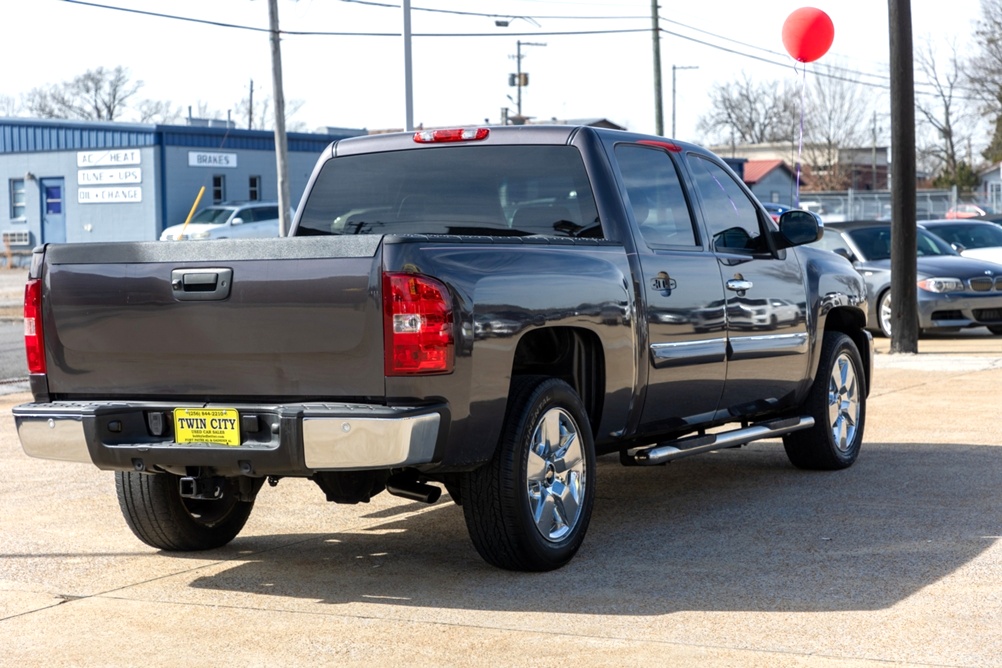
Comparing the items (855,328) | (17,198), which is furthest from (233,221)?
(855,328)

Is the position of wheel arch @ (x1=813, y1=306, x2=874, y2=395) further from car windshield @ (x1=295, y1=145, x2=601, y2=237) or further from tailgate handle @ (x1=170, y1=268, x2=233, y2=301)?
tailgate handle @ (x1=170, y1=268, x2=233, y2=301)

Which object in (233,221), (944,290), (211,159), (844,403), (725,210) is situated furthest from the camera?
(211,159)

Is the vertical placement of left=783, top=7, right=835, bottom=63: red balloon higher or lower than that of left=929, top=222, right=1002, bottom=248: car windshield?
higher

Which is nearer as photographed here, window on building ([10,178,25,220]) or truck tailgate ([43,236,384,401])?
truck tailgate ([43,236,384,401])

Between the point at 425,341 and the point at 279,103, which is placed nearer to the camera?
the point at 425,341

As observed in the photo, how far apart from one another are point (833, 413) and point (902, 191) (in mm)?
8643

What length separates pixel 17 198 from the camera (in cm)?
4719

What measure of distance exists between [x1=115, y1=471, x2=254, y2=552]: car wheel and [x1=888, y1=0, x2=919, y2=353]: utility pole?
36.7 ft

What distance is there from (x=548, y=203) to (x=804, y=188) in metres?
92.4

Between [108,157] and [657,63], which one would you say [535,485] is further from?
[108,157]

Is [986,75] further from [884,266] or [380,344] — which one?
[380,344]

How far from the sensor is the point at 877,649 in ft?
15.3

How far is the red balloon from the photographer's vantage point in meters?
14.5

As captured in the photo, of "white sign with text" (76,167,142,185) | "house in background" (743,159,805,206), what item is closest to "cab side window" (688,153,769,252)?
"white sign with text" (76,167,142,185)
